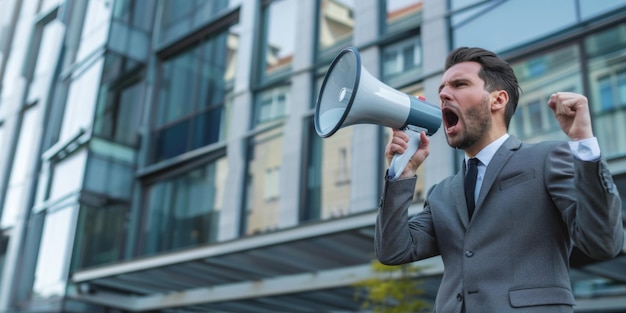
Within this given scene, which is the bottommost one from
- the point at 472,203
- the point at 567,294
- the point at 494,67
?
the point at 567,294

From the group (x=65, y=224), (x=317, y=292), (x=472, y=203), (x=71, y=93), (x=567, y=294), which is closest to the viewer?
(x=567, y=294)

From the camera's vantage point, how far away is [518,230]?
2.32 metres

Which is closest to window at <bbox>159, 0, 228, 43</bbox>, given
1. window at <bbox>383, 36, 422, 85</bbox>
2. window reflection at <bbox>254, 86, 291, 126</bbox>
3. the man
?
window reflection at <bbox>254, 86, 291, 126</bbox>

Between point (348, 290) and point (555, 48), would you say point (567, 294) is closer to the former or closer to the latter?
point (555, 48)

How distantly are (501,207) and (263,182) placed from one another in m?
11.7

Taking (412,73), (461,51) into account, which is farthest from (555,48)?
(461,51)

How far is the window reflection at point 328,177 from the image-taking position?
40.4 ft

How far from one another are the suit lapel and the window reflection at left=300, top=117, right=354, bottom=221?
9.55m

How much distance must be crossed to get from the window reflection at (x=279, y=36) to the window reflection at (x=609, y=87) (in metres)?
6.36

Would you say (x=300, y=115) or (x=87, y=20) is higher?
(x=87, y=20)

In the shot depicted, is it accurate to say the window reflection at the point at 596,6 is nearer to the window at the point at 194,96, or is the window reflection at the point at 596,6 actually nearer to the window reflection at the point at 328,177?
the window reflection at the point at 328,177

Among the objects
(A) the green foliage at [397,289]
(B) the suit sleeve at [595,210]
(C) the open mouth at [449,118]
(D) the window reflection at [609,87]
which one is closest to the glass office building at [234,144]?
(D) the window reflection at [609,87]

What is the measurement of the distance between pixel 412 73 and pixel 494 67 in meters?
9.67

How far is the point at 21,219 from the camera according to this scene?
18875 mm
